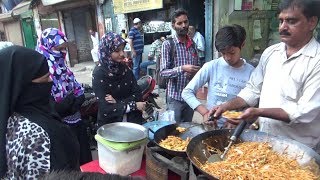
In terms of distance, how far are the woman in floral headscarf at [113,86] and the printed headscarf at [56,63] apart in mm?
450

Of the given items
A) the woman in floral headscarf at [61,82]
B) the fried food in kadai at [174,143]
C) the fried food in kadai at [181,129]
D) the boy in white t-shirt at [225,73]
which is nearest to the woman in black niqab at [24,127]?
the fried food in kadai at [174,143]

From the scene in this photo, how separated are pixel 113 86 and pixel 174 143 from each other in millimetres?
1254

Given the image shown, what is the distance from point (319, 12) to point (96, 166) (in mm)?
1920

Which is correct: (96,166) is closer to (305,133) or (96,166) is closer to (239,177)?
(239,177)

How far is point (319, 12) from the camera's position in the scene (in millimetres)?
1780

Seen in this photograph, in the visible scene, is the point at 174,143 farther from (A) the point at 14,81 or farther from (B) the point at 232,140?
(A) the point at 14,81

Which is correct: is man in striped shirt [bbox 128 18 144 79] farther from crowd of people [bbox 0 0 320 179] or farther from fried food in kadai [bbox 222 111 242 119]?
fried food in kadai [bbox 222 111 242 119]

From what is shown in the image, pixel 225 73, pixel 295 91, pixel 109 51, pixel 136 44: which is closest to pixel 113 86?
pixel 109 51

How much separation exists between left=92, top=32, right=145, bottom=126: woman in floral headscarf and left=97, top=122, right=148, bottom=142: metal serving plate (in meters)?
0.76

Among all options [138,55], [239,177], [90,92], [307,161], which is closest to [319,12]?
[307,161]

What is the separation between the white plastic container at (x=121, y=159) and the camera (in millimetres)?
1895

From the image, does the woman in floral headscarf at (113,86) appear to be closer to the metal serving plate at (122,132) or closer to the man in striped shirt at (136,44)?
the metal serving plate at (122,132)

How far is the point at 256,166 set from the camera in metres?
1.51

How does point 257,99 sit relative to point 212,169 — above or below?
above
